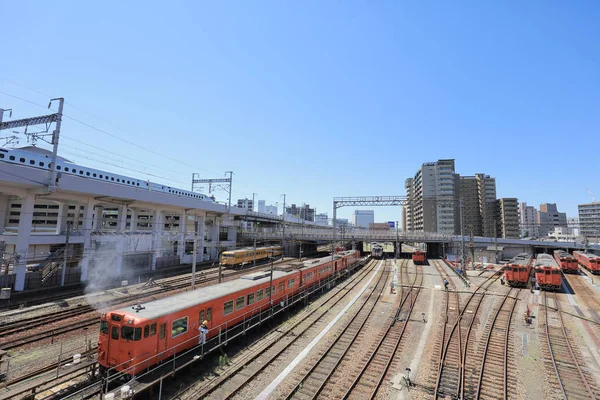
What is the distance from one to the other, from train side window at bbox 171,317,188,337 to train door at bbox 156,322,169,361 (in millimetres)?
379

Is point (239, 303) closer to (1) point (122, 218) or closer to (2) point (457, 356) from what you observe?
(2) point (457, 356)

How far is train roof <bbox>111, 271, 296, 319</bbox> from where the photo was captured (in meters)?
11.1

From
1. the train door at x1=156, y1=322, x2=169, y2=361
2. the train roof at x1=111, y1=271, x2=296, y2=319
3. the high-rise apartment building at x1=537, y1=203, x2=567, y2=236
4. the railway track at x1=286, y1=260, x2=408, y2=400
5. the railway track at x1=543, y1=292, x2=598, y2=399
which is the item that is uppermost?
the high-rise apartment building at x1=537, y1=203, x2=567, y2=236

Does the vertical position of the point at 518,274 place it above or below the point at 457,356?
above

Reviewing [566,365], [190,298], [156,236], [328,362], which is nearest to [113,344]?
[190,298]

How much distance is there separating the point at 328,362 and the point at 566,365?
10897mm

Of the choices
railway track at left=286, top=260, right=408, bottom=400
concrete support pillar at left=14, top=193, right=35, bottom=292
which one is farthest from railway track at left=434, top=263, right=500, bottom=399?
concrete support pillar at left=14, top=193, right=35, bottom=292

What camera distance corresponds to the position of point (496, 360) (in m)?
13.7

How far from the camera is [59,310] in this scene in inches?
782

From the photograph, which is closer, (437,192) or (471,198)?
(437,192)

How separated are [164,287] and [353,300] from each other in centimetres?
1724

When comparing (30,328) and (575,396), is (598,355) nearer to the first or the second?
(575,396)

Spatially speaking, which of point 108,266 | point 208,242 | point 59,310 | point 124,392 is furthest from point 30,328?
point 208,242

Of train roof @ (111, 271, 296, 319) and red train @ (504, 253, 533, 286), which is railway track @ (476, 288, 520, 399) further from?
train roof @ (111, 271, 296, 319)
